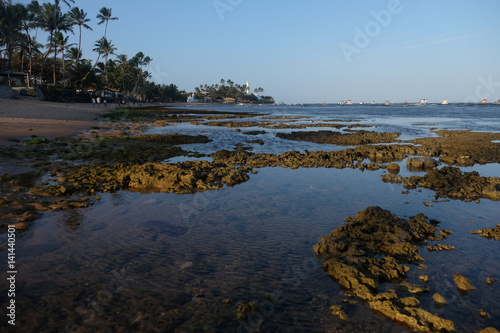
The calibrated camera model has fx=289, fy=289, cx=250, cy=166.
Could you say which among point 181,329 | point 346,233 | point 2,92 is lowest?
point 181,329

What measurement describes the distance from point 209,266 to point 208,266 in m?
0.02

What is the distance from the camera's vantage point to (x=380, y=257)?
6859 mm

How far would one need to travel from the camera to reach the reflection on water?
4746mm

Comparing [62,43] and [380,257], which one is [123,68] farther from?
[380,257]

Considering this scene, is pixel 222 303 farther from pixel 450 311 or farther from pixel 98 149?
pixel 98 149

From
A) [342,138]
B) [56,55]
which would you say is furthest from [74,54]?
[342,138]

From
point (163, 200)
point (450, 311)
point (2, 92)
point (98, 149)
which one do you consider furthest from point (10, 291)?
point (2, 92)

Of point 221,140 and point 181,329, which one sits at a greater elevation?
point 221,140

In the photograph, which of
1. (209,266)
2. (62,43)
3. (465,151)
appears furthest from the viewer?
(62,43)

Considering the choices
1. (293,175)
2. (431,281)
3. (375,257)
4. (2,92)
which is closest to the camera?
(431,281)

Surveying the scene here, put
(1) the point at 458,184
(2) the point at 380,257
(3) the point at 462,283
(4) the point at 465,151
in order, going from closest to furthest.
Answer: (3) the point at 462,283 → (2) the point at 380,257 → (1) the point at 458,184 → (4) the point at 465,151

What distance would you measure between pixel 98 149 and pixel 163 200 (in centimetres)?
1074

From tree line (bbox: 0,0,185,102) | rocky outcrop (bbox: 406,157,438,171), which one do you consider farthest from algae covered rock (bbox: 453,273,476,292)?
tree line (bbox: 0,0,185,102)

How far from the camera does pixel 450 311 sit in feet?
16.6
